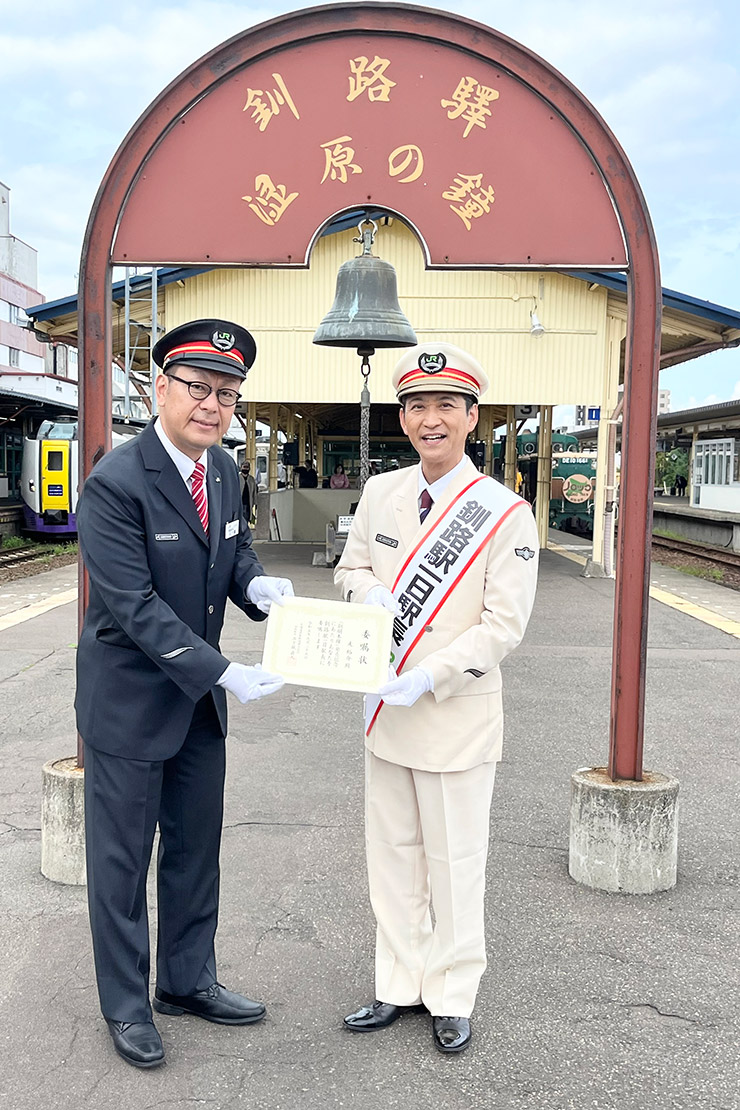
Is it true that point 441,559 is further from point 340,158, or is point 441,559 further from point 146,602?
point 340,158

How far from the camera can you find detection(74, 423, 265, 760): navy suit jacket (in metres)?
2.65

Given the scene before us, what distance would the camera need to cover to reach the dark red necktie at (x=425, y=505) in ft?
9.81

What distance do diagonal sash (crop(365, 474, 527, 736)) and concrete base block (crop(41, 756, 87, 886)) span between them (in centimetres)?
161

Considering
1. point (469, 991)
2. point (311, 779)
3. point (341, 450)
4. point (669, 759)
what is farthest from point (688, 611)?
point (341, 450)

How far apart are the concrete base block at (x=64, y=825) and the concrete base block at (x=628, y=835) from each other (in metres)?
2.00

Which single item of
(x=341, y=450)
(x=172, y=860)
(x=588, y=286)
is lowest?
(x=172, y=860)

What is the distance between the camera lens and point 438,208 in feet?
12.6

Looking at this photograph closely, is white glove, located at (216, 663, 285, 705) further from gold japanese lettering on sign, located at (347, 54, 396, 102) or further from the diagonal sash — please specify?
gold japanese lettering on sign, located at (347, 54, 396, 102)

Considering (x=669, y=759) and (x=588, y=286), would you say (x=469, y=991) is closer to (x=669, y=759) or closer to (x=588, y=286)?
(x=669, y=759)

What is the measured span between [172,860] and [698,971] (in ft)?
5.88

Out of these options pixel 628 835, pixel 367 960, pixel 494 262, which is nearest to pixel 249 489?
pixel 494 262

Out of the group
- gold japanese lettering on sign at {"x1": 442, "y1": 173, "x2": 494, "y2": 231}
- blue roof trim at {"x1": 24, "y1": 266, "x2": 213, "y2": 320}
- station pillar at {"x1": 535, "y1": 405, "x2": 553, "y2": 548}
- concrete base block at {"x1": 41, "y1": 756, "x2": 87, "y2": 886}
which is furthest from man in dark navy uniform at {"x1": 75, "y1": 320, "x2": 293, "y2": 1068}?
station pillar at {"x1": 535, "y1": 405, "x2": 553, "y2": 548}

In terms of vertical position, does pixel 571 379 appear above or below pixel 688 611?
above

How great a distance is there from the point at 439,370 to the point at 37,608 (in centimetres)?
961
